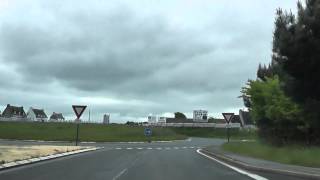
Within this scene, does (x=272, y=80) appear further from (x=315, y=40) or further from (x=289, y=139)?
(x=315, y=40)

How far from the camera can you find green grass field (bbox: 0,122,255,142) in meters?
84.3

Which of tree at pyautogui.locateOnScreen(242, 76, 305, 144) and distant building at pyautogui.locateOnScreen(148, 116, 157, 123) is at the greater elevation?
distant building at pyautogui.locateOnScreen(148, 116, 157, 123)

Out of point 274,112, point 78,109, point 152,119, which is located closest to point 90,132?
point 78,109

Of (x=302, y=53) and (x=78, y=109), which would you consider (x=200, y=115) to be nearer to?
(x=78, y=109)

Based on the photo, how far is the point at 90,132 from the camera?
335ft

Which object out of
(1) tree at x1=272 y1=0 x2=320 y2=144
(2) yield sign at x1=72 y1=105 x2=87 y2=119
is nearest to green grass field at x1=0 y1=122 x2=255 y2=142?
(2) yield sign at x1=72 y1=105 x2=87 y2=119

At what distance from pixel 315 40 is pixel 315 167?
826cm

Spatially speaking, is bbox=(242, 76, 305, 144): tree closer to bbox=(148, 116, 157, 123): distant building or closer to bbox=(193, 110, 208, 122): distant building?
bbox=(148, 116, 157, 123): distant building

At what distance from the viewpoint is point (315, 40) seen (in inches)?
1174

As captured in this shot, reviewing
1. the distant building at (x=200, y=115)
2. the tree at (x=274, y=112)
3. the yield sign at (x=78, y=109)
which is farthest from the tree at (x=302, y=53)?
the distant building at (x=200, y=115)

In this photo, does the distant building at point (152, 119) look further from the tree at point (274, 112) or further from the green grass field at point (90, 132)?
the tree at point (274, 112)

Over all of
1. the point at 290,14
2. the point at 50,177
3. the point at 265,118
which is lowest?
the point at 50,177

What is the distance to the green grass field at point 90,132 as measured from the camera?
84.3m

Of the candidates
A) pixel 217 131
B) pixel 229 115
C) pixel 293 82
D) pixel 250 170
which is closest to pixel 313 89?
pixel 293 82
